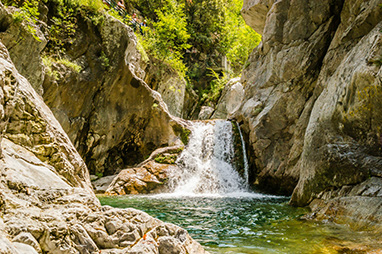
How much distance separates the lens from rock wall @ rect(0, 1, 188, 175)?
1112cm

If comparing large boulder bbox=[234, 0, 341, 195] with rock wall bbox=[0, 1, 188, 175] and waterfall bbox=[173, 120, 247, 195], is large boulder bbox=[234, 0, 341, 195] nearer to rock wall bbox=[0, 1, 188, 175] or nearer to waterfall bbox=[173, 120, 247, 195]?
waterfall bbox=[173, 120, 247, 195]

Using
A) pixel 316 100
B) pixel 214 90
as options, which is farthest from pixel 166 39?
pixel 316 100

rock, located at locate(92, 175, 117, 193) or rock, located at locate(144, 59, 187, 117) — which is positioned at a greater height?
rock, located at locate(144, 59, 187, 117)

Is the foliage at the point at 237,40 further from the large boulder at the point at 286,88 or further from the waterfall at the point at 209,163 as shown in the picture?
the waterfall at the point at 209,163

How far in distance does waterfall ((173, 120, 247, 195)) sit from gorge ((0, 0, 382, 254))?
0.06 metres

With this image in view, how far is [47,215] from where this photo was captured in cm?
221

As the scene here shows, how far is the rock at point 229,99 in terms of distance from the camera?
853 inches

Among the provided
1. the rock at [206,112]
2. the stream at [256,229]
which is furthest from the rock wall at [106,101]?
the rock at [206,112]

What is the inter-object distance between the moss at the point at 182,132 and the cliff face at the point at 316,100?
3102 millimetres

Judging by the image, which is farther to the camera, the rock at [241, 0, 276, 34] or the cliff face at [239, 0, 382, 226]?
the rock at [241, 0, 276, 34]

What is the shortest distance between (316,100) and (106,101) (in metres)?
9.79

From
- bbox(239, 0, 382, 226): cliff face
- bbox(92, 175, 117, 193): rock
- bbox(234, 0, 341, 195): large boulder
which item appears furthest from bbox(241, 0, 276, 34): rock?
bbox(92, 175, 117, 193): rock

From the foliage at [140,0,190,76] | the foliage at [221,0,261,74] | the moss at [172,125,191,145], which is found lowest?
the moss at [172,125,191,145]

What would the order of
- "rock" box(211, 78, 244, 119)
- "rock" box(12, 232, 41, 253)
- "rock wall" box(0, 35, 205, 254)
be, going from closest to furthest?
→ "rock" box(12, 232, 41, 253) < "rock wall" box(0, 35, 205, 254) < "rock" box(211, 78, 244, 119)
